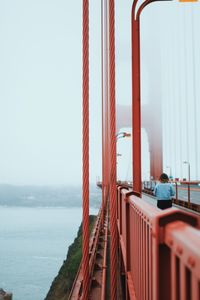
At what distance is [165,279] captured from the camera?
129 centimetres

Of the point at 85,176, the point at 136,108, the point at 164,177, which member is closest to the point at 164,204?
the point at 164,177

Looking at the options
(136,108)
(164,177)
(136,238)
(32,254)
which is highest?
(136,108)

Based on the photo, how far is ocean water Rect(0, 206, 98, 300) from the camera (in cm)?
5531

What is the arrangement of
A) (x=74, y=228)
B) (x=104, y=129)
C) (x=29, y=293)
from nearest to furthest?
1. (x=104, y=129)
2. (x=29, y=293)
3. (x=74, y=228)

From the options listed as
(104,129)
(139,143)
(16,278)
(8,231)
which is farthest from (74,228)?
(139,143)

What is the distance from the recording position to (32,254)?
79.0m

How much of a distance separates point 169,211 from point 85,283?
81.2 inches

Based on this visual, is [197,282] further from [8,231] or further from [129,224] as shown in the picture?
[8,231]

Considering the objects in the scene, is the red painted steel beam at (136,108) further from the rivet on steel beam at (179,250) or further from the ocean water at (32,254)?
the ocean water at (32,254)

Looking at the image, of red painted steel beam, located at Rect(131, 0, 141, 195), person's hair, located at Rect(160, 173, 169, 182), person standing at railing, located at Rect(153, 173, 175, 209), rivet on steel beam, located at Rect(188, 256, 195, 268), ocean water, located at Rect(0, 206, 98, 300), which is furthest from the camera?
ocean water, located at Rect(0, 206, 98, 300)

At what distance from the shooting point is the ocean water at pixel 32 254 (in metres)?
55.3

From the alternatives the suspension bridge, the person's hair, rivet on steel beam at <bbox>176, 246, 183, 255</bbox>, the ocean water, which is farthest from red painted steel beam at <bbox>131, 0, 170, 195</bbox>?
the ocean water

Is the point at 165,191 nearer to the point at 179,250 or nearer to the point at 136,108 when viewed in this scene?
the point at 136,108

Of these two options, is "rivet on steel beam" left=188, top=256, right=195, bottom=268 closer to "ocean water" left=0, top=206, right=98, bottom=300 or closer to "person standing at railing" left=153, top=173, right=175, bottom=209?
"person standing at railing" left=153, top=173, right=175, bottom=209
